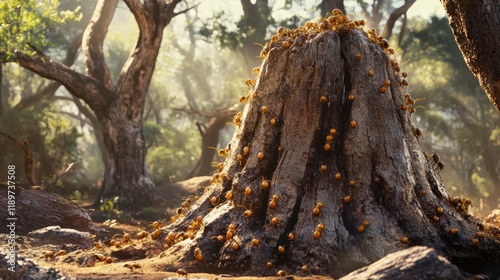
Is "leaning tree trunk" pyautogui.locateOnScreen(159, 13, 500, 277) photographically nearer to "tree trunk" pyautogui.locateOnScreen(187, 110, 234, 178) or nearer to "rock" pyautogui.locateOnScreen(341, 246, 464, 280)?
"rock" pyautogui.locateOnScreen(341, 246, 464, 280)

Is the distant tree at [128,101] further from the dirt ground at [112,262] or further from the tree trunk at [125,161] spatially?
the dirt ground at [112,262]

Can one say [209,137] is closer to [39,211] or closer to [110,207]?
[110,207]

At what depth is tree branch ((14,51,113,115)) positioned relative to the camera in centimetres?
1225

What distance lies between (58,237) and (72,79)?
6.79 meters

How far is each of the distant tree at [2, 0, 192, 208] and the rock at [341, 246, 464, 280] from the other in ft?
35.0

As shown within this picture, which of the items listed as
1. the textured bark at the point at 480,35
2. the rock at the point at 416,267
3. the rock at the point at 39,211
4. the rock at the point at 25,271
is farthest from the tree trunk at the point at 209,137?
the rock at the point at 416,267

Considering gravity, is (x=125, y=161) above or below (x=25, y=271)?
above

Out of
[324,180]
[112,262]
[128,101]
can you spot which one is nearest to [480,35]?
[324,180]

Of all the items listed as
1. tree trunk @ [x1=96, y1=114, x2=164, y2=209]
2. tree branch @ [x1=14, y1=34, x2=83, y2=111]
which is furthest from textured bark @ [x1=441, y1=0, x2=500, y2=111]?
tree branch @ [x1=14, y1=34, x2=83, y2=111]

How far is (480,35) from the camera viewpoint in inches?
225

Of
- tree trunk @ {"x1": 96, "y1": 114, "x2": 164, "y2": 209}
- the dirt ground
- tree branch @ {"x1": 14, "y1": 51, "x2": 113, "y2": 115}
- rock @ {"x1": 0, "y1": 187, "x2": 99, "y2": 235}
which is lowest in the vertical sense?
the dirt ground

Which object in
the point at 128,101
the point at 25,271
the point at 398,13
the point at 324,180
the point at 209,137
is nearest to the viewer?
the point at 25,271

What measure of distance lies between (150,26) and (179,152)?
14.7 m

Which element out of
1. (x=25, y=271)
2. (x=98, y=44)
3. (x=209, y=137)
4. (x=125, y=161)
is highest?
(x=98, y=44)
